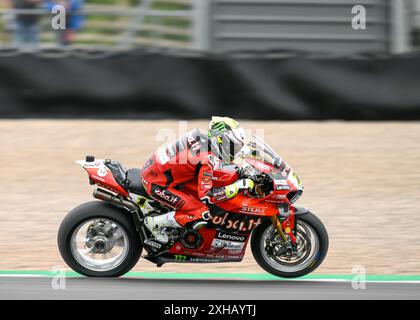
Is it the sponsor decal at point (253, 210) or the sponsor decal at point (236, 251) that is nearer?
the sponsor decal at point (253, 210)

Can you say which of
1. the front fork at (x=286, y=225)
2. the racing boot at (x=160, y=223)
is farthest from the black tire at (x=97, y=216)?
the front fork at (x=286, y=225)

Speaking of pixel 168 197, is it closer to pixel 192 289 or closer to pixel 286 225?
pixel 192 289

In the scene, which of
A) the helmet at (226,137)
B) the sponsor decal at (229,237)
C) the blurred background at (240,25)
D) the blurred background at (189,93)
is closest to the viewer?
the helmet at (226,137)

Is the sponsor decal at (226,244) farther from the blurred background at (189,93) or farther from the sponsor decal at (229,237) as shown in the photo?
the blurred background at (189,93)

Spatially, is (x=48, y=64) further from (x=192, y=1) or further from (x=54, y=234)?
(x=54, y=234)

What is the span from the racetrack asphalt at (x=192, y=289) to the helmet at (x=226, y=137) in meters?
1.07

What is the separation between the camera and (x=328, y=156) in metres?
12.2

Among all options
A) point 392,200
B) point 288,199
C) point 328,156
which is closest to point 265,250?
point 288,199

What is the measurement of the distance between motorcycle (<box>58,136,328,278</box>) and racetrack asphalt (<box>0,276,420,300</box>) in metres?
0.15

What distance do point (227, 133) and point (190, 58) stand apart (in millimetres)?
5865

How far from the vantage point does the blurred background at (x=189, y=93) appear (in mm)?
11992

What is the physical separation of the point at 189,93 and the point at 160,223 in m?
5.74

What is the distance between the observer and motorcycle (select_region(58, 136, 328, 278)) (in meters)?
7.01

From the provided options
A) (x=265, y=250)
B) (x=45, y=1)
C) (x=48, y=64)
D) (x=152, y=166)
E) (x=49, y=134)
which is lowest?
(x=265, y=250)
